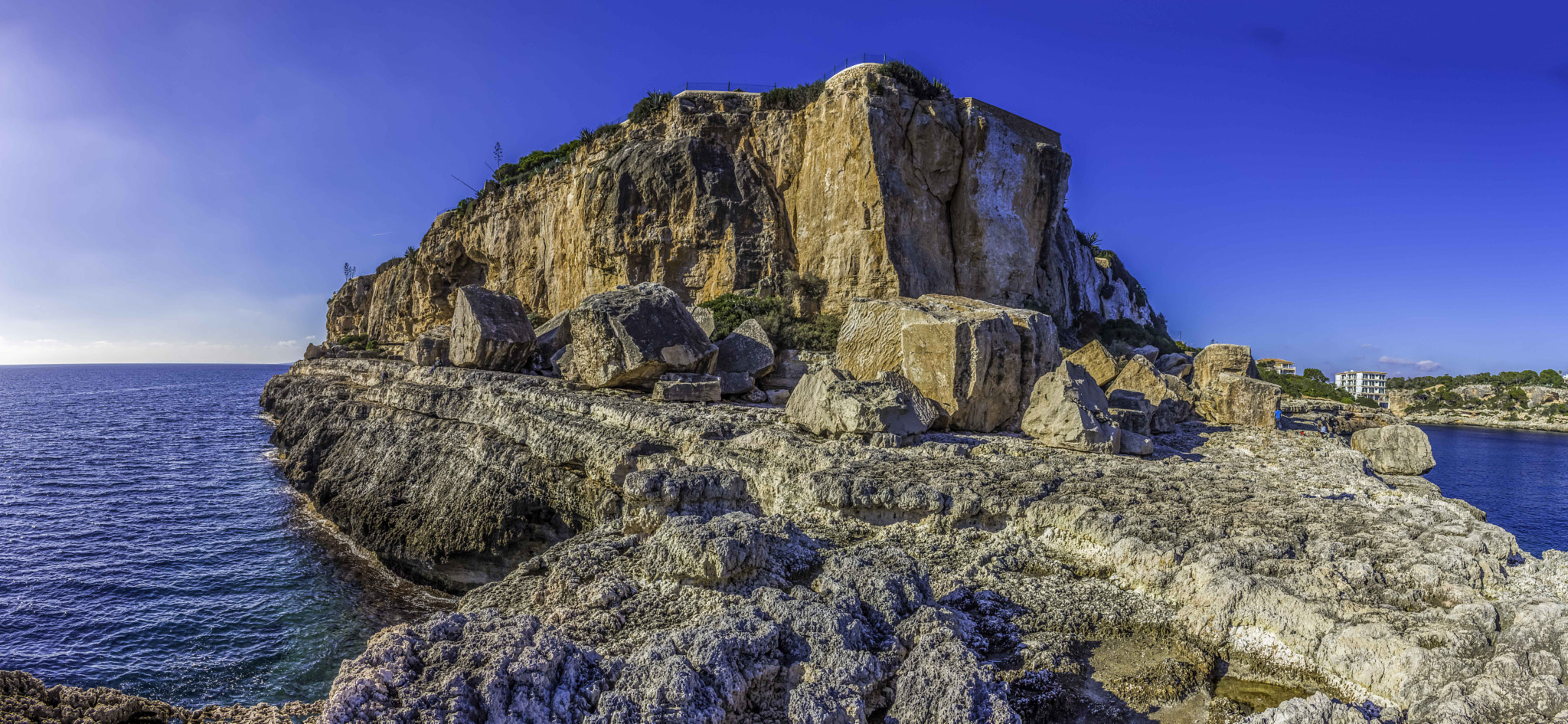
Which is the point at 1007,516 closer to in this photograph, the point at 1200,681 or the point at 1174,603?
the point at 1174,603

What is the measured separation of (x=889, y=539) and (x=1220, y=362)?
12318 millimetres

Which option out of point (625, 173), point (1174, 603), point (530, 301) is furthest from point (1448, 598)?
point (530, 301)

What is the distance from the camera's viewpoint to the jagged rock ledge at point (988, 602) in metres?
Result: 2.97

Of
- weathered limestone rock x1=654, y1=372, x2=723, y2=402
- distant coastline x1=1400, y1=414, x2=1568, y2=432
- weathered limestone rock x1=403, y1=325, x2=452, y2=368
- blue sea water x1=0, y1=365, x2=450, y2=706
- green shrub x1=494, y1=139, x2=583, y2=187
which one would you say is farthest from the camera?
distant coastline x1=1400, y1=414, x2=1568, y2=432

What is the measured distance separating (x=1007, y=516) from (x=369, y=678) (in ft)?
14.3

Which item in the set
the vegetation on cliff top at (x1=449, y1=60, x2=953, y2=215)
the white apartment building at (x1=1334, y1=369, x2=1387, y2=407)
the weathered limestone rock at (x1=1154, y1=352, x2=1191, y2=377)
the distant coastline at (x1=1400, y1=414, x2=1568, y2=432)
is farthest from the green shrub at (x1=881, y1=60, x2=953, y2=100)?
the white apartment building at (x1=1334, y1=369, x2=1387, y2=407)

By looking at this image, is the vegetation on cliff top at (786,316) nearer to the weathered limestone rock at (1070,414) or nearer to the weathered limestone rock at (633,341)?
the weathered limestone rock at (633,341)

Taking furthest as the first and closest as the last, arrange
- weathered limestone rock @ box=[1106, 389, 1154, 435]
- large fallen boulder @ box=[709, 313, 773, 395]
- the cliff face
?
1. the cliff face
2. large fallen boulder @ box=[709, 313, 773, 395]
3. weathered limestone rock @ box=[1106, 389, 1154, 435]

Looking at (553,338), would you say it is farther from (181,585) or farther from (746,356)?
(181,585)

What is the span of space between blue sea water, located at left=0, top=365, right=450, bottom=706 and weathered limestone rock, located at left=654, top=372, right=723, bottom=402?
13.8 feet

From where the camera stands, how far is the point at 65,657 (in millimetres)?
6988

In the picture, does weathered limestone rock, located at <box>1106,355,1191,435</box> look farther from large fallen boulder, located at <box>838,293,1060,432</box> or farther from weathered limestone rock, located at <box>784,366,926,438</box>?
weathered limestone rock, located at <box>784,366,926,438</box>

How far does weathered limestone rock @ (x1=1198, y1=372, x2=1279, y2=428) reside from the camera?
11742 millimetres

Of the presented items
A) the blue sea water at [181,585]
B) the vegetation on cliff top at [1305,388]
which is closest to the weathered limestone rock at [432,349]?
the blue sea water at [181,585]
